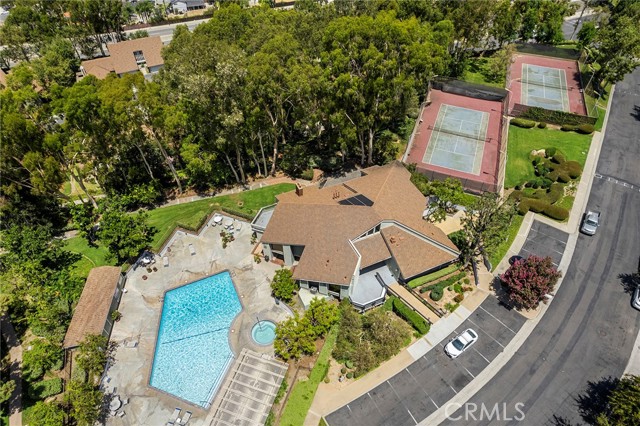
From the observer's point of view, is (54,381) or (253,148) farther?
(253,148)

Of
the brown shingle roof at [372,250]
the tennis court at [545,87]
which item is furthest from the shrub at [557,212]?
the tennis court at [545,87]

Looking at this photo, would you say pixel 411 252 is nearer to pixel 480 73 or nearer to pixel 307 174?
pixel 307 174

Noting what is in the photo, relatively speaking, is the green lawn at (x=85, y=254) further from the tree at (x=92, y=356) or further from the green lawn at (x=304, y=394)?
the green lawn at (x=304, y=394)

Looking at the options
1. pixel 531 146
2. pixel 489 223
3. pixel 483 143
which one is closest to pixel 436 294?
pixel 489 223

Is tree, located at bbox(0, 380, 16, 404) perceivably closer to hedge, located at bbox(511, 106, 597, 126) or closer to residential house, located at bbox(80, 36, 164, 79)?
residential house, located at bbox(80, 36, 164, 79)

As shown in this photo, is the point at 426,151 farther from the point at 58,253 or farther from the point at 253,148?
the point at 58,253

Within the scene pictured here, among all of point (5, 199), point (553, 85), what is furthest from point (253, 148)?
point (553, 85)
